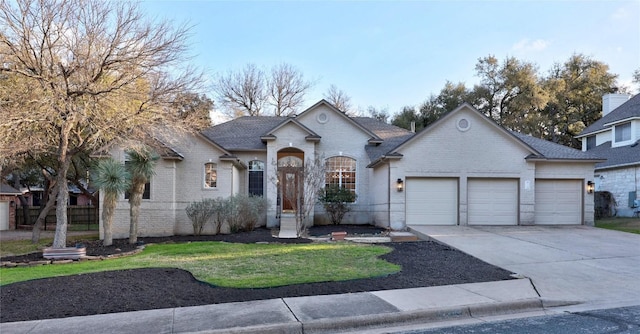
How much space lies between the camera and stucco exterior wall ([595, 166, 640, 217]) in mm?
20172

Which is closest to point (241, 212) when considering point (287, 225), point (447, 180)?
point (287, 225)

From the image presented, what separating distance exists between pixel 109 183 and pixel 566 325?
13.6m

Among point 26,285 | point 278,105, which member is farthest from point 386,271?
point 278,105

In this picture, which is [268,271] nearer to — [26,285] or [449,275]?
→ [449,275]

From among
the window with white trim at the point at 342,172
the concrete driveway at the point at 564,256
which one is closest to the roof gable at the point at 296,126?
the window with white trim at the point at 342,172

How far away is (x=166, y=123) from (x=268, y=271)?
636 cm

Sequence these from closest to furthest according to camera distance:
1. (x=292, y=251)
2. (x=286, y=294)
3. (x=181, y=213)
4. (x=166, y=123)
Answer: (x=286, y=294) → (x=292, y=251) → (x=166, y=123) → (x=181, y=213)

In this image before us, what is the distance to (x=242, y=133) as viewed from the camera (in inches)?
859

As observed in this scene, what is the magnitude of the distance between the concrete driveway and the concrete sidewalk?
1.11 m

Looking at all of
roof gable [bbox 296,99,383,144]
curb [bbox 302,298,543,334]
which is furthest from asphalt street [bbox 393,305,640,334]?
roof gable [bbox 296,99,383,144]

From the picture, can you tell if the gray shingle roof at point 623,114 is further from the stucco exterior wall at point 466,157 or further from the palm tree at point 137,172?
the palm tree at point 137,172

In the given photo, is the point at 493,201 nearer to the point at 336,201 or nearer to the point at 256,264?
the point at 336,201

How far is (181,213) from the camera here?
17859 millimetres

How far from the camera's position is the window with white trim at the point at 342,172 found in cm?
2052
